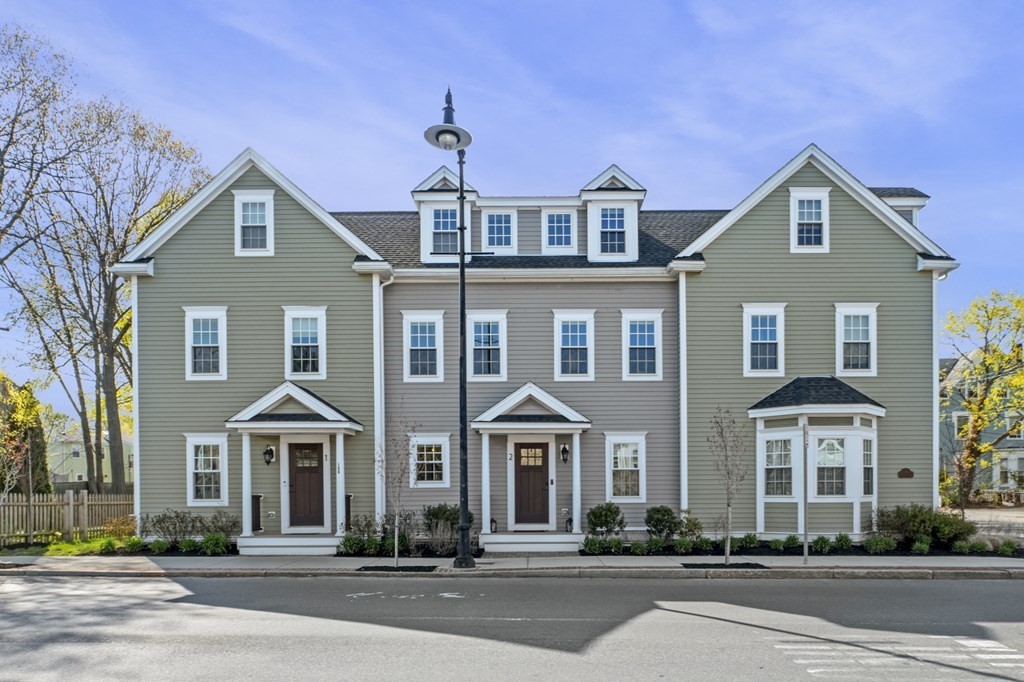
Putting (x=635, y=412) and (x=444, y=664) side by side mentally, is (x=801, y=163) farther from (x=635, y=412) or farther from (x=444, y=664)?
(x=444, y=664)

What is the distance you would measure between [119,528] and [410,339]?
10.5 metres

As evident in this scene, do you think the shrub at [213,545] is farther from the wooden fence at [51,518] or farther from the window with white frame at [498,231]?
the window with white frame at [498,231]

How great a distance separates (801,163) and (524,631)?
16.0 meters

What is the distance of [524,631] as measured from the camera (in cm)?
1052

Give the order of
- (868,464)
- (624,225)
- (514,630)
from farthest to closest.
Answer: (624,225) → (868,464) → (514,630)

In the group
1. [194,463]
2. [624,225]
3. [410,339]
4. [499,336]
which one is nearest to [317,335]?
[410,339]

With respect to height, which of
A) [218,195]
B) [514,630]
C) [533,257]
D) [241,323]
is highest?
[218,195]

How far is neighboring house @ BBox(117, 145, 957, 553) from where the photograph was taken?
806 inches

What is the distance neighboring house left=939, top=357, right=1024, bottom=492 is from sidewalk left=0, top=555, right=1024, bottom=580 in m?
23.1

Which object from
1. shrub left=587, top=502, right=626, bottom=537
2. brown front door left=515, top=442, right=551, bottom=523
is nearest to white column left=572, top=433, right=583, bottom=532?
shrub left=587, top=502, right=626, bottom=537

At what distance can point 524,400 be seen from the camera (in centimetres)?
2062

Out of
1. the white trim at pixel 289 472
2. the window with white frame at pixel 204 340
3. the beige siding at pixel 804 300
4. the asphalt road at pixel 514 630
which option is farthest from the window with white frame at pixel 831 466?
the window with white frame at pixel 204 340

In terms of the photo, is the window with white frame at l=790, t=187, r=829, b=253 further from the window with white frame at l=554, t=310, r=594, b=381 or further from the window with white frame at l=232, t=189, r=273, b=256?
the window with white frame at l=232, t=189, r=273, b=256

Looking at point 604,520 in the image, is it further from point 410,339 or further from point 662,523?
point 410,339
